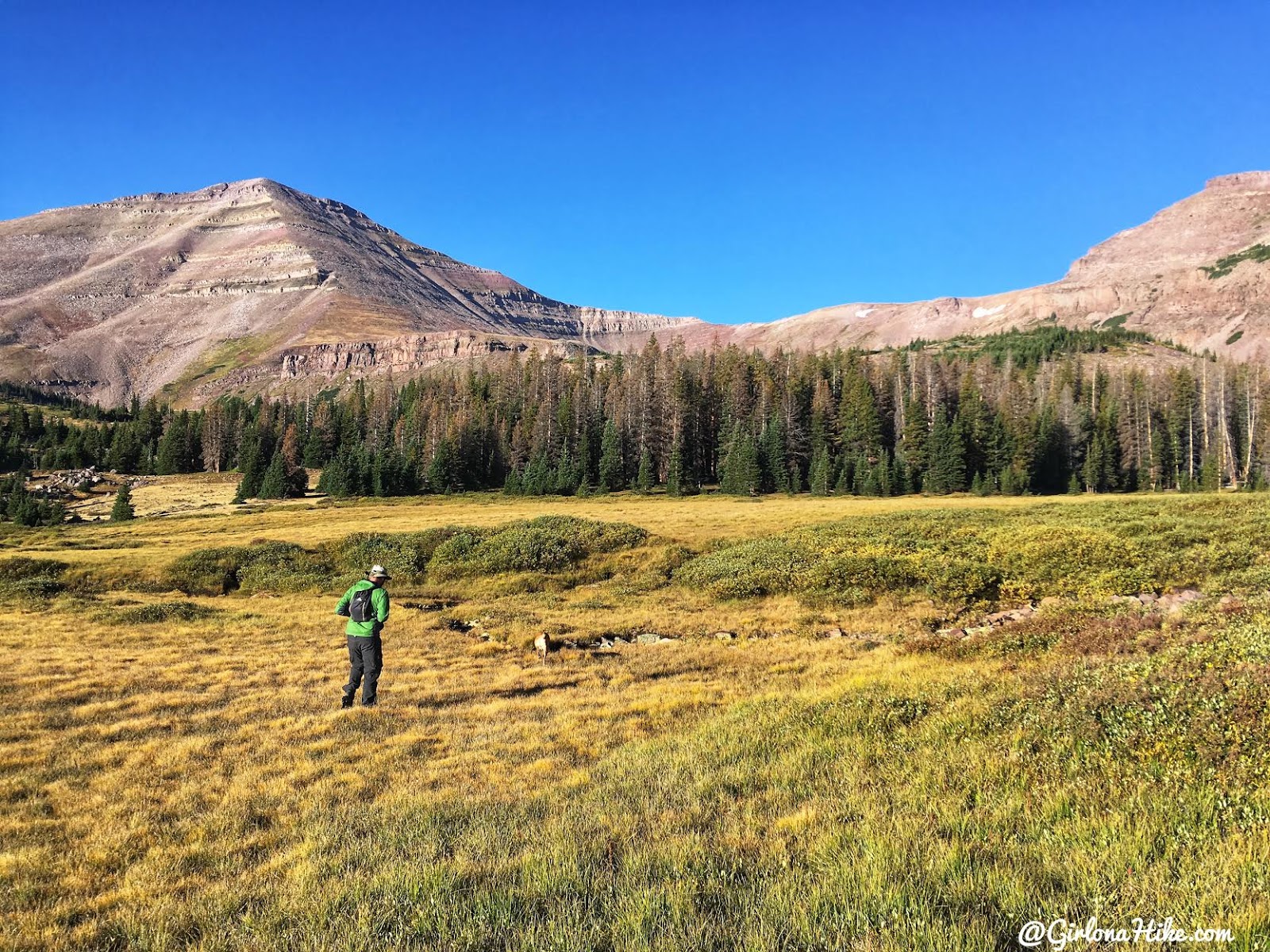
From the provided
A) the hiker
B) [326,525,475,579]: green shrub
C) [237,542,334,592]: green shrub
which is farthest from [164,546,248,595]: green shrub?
the hiker

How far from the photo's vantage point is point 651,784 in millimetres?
7957

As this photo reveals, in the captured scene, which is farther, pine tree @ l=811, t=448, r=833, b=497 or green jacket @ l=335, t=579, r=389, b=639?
pine tree @ l=811, t=448, r=833, b=497

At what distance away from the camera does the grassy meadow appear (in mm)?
4855

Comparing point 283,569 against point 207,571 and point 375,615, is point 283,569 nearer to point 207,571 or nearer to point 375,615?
point 207,571

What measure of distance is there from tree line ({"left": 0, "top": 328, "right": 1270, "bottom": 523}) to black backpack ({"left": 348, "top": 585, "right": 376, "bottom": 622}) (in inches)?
2812

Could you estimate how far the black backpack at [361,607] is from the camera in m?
12.9

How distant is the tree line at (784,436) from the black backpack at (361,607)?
234 ft

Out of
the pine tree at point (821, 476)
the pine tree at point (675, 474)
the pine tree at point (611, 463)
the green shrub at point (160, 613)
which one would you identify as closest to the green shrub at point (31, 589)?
the green shrub at point (160, 613)

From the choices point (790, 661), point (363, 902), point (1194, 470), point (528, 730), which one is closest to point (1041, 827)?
point (363, 902)

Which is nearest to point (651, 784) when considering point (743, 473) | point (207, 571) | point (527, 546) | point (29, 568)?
point (527, 546)

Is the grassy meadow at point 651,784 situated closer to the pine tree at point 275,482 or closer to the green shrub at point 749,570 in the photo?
the green shrub at point 749,570

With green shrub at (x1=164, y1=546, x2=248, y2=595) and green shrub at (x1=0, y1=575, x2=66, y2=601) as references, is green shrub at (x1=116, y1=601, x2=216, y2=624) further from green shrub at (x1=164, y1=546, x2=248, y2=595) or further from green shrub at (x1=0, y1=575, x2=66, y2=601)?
green shrub at (x1=164, y1=546, x2=248, y2=595)

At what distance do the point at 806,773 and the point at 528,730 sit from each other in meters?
5.17

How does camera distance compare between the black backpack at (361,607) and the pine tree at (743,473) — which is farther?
the pine tree at (743,473)
